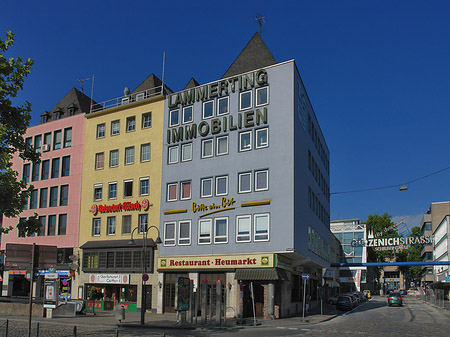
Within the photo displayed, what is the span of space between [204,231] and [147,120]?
502 inches

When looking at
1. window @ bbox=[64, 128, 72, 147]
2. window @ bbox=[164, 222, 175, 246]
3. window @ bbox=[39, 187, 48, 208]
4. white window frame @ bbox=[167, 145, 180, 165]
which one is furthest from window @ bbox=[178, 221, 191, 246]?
window @ bbox=[39, 187, 48, 208]

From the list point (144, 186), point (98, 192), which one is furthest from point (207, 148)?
point (98, 192)

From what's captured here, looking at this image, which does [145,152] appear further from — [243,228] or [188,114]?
[243,228]

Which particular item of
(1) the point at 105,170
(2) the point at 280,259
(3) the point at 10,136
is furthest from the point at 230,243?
(3) the point at 10,136

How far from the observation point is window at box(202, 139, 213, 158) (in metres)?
39.3

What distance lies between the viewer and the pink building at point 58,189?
4603 cm

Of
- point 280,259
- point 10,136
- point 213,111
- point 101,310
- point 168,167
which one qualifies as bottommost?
point 101,310

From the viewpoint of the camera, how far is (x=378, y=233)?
10575 cm

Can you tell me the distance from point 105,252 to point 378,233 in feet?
257

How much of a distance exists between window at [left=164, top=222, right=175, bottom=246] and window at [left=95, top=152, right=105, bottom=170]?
33.8 ft

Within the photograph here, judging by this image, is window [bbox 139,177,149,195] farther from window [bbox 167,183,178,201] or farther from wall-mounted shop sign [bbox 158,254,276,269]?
wall-mounted shop sign [bbox 158,254,276,269]

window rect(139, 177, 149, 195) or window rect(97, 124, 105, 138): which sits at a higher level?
window rect(97, 124, 105, 138)

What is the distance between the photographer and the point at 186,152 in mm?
40656

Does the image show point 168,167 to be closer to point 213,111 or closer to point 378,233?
point 213,111
